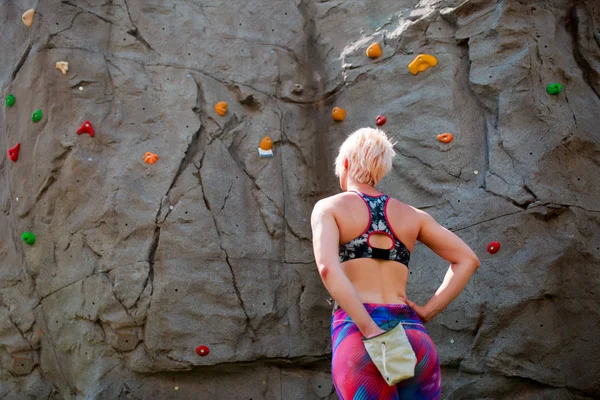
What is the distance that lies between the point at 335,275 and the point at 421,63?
283cm

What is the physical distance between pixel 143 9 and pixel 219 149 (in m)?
1.24

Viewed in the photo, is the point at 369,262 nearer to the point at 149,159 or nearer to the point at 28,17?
the point at 149,159

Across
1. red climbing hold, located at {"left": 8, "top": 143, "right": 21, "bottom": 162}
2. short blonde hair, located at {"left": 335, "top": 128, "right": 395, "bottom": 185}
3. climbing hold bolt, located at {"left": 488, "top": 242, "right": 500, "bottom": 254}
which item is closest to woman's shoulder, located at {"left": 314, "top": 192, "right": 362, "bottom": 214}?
short blonde hair, located at {"left": 335, "top": 128, "right": 395, "bottom": 185}

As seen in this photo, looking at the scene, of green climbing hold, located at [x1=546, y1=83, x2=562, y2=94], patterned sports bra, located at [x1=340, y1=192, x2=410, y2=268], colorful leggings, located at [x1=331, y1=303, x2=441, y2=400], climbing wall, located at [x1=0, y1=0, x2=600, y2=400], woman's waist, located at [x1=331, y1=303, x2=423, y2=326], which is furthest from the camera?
green climbing hold, located at [x1=546, y1=83, x2=562, y2=94]

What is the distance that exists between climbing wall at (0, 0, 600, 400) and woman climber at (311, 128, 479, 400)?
5.38 feet

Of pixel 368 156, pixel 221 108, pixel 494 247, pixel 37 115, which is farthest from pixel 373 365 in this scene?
pixel 37 115

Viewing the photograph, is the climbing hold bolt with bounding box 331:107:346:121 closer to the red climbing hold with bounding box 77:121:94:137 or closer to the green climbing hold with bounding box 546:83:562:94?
the green climbing hold with bounding box 546:83:562:94

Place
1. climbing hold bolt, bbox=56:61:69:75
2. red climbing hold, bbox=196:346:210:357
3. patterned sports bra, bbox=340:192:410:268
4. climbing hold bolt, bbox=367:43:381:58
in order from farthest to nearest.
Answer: climbing hold bolt, bbox=367:43:381:58 < climbing hold bolt, bbox=56:61:69:75 < red climbing hold, bbox=196:346:210:357 < patterned sports bra, bbox=340:192:410:268

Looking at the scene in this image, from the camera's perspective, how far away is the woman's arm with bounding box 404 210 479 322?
10.7 feet

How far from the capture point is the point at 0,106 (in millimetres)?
5742

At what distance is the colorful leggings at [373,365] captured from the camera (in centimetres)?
282

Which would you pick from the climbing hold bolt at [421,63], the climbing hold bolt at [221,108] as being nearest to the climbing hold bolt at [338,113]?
the climbing hold bolt at [421,63]

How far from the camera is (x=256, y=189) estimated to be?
5.36 meters

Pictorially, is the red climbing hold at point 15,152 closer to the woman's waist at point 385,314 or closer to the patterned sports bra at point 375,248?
the patterned sports bra at point 375,248
